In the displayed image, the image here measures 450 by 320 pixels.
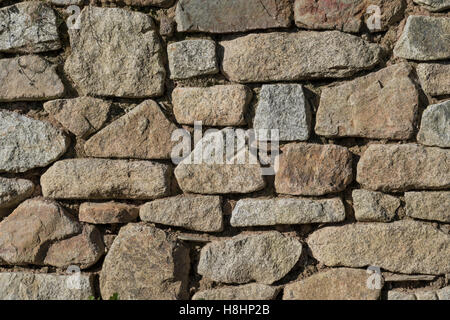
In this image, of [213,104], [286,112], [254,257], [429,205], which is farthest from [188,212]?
[429,205]

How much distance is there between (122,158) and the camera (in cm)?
233

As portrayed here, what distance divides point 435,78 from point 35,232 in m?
1.80

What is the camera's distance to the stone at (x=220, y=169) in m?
2.26

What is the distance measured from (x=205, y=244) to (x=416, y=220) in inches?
34.8

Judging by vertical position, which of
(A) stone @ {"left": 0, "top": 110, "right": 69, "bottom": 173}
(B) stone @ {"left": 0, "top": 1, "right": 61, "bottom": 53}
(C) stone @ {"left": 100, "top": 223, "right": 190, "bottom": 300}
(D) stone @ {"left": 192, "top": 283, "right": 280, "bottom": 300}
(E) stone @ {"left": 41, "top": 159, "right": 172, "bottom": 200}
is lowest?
(D) stone @ {"left": 192, "top": 283, "right": 280, "bottom": 300}

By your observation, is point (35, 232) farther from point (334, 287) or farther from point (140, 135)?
point (334, 287)

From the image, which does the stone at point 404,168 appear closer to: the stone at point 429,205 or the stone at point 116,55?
the stone at point 429,205

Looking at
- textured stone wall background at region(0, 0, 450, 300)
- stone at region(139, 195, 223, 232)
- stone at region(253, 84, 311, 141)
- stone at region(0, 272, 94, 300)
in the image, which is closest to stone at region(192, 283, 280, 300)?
textured stone wall background at region(0, 0, 450, 300)

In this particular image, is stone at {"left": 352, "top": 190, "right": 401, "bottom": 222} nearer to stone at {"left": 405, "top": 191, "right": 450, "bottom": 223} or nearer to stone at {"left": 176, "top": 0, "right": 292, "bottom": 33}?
stone at {"left": 405, "top": 191, "right": 450, "bottom": 223}

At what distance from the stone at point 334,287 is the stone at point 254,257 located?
0.09 m

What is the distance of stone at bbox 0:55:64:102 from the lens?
2.35 meters

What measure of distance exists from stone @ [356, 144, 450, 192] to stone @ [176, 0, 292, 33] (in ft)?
2.20

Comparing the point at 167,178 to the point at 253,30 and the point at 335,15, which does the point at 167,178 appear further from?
the point at 335,15
